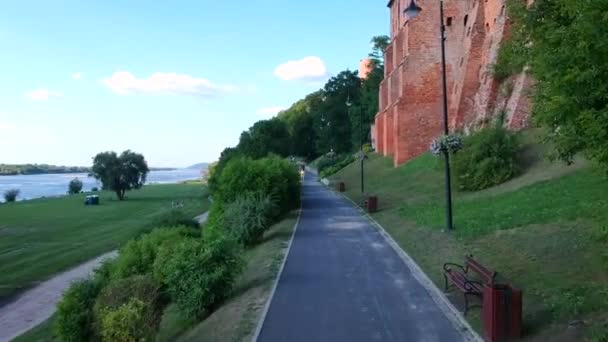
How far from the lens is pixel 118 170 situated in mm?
78938

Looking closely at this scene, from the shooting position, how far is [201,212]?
50.1 m

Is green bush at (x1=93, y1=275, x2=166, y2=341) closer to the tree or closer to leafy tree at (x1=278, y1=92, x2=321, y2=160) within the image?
the tree

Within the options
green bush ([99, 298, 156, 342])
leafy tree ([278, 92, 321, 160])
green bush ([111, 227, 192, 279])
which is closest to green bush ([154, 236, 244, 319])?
green bush ([99, 298, 156, 342])

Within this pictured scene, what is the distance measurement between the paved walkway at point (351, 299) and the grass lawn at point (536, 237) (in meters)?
0.70

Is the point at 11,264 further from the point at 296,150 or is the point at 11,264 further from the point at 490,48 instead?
the point at 296,150

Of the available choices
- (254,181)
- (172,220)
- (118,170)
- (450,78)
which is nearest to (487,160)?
(254,181)

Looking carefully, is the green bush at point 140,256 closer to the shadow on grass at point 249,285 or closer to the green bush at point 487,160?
the shadow on grass at point 249,285

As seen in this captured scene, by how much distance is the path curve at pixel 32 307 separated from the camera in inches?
722

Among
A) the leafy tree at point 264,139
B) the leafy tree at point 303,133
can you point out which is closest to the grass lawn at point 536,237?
the leafy tree at point 264,139

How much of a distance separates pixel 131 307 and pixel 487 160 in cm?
1603

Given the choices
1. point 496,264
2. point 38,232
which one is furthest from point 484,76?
point 38,232

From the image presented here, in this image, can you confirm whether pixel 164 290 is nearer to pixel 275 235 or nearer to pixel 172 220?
pixel 275 235

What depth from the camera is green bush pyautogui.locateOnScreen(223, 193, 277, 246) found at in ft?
65.1

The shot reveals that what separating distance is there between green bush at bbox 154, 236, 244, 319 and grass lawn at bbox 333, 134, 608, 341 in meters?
4.33
